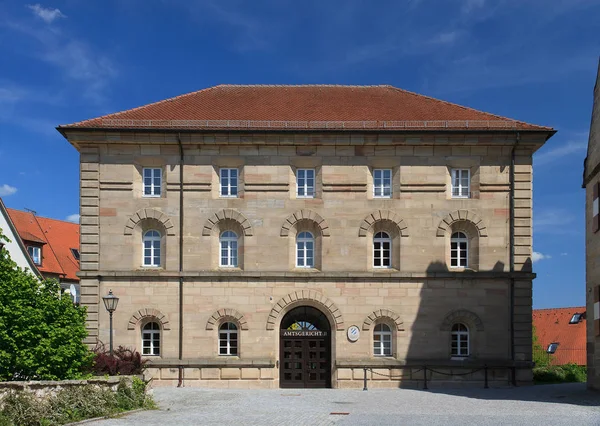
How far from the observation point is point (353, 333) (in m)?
30.0

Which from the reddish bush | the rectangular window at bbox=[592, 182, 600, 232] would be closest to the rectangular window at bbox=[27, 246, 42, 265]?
the reddish bush

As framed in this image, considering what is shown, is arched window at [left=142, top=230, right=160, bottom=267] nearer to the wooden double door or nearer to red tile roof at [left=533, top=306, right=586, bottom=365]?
the wooden double door

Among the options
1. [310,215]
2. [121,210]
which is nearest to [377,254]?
[310,215]

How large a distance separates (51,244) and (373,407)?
125 feet

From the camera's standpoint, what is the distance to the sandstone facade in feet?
98.2

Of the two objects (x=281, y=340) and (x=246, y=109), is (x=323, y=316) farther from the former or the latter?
(x=246, y=109)

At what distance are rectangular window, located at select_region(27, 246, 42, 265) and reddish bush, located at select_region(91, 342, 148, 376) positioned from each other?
2373 centimetres

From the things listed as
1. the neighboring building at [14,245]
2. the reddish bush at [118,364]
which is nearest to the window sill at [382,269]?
the reddish bush at [118,364]

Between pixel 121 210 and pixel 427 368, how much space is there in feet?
44.0

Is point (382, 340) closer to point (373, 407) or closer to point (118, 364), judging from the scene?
point (373, 407)

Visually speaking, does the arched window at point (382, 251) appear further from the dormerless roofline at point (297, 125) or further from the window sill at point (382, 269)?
the dormerless roofline at point (297, 125)

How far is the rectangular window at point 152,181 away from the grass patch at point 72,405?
10.9m

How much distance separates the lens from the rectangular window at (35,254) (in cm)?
4966

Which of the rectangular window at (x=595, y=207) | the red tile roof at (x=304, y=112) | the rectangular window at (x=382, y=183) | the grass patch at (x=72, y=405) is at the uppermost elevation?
the red tile roof at (x=304, y=112)
